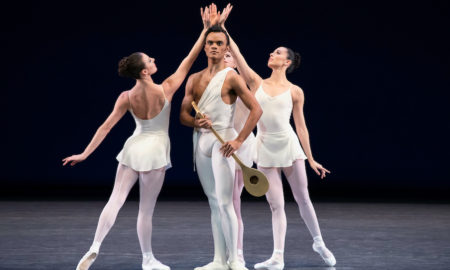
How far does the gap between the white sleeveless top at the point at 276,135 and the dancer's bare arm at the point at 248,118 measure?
0.49 m

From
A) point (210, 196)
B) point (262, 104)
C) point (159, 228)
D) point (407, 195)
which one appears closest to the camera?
point (210, 196)

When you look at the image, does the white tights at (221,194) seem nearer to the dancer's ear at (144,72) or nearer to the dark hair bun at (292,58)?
the dancer's ear at (144,72)

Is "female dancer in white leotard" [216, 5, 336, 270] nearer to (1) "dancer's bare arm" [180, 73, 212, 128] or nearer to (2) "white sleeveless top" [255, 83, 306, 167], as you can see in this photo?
(2) "white sleeveless top" [255, 83, 306, 167]

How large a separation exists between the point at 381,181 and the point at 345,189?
0.50 m

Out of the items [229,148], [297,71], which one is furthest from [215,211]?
[297,71]

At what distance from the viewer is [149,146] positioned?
418cm

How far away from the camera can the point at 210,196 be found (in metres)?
4.04

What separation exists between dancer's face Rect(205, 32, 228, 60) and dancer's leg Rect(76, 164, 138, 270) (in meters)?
0.84

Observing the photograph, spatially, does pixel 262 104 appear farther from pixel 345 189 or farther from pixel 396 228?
pixel 345 189

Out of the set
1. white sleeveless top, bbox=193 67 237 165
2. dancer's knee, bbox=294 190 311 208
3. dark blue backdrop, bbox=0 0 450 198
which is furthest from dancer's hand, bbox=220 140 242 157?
dark blue backdrop, bbox=0 0 450 198

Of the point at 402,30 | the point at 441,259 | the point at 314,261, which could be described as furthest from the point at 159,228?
the point at 402,30

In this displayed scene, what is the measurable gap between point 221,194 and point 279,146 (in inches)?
25.4

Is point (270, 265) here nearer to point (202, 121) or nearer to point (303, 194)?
point (303, 194)

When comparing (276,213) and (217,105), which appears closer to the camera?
(217,105)
